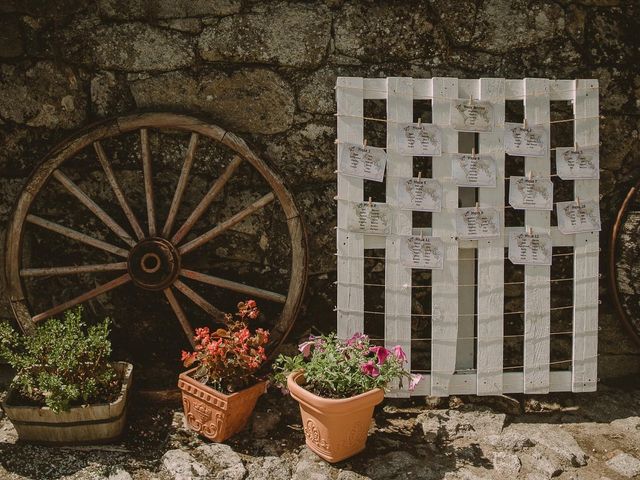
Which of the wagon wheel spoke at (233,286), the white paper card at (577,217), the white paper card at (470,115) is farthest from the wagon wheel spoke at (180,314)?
the white paper card at (577,217)

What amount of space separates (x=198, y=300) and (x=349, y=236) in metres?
0.82

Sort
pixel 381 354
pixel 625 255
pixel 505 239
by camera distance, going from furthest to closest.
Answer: pixel 625 255 < pixel 505 239 < pixel 381 354

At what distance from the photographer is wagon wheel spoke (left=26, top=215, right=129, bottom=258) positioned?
3.11 metres

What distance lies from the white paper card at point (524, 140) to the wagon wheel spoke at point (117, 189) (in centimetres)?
184

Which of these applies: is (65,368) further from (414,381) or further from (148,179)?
(414,381)

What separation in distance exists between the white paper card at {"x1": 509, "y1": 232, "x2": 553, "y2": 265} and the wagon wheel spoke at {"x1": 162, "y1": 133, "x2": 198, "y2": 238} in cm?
161

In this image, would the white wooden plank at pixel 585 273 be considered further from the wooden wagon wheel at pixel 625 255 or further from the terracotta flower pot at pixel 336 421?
the terracotta flower pot at pixel 336 421

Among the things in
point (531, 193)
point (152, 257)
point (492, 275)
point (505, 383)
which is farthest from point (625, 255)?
point (152, 257)

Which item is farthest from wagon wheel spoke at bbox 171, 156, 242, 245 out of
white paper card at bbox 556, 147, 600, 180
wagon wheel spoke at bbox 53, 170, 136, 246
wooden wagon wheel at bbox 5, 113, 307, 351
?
white paper card at bbox 556, 147, 600, 180

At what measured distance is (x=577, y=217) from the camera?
3098 millimetres

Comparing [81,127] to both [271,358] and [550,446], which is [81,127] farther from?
[550,446]

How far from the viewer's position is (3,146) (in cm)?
322

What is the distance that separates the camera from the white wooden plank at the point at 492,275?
302cm

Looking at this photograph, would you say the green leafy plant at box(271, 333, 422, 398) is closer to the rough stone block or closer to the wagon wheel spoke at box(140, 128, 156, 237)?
the wagon wheel spoke at box(140, 128, 156, 237)
